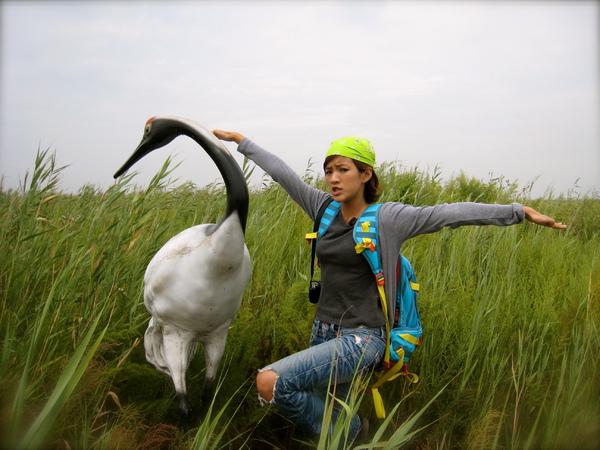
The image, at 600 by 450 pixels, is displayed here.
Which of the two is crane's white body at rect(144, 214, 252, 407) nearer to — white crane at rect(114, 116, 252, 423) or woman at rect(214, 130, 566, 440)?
white crane at rect(114, 116, 252, 423)

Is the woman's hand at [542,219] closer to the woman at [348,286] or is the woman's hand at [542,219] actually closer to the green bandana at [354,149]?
the woman at [348,286]

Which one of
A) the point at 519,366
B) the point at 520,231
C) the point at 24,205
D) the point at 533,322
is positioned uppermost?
the point at 24,205

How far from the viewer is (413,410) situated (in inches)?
92.4

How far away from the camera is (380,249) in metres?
2.01

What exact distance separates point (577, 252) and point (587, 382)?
2.25 metres

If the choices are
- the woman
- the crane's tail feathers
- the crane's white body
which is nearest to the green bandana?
the woman

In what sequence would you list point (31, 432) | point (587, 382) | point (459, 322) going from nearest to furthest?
1. point (31, 432)
2. point (587, 382)
3. point (459, 322)

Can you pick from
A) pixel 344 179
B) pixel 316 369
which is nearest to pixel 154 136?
pixel 344 179

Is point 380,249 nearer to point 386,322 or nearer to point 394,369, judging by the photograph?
point 386,322

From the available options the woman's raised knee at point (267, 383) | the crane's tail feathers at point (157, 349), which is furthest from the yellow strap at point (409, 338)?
the crane's tail feathers at point (157, 349)

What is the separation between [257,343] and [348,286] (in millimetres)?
805

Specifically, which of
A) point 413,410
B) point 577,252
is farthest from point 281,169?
point 577,252

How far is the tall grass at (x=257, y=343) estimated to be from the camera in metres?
1.69

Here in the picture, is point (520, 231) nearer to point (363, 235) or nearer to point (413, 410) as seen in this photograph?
point (413, 410)
